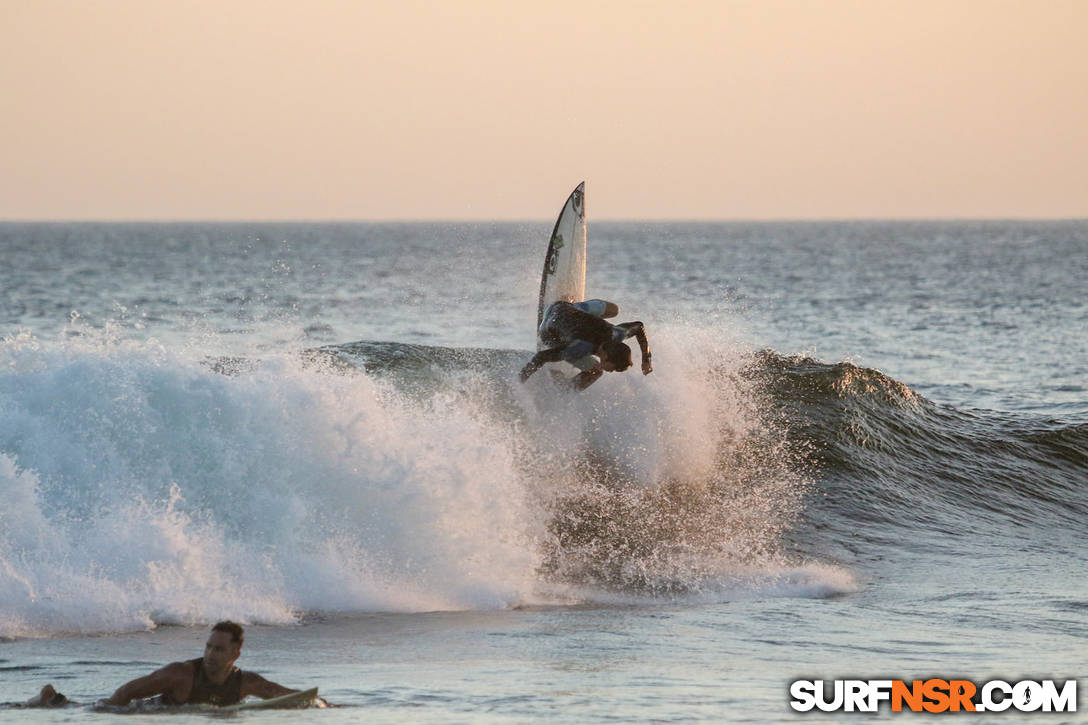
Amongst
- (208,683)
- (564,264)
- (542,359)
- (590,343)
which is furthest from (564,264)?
(208,683)

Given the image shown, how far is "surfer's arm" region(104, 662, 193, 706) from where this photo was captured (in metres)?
7.38

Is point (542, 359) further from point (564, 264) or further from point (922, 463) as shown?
point (922, 463)

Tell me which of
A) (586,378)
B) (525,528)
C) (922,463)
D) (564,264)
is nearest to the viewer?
(525,528)

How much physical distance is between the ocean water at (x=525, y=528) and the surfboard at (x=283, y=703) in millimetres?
137

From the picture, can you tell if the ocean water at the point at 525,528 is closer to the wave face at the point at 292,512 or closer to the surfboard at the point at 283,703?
the wave face at the point at 292,512

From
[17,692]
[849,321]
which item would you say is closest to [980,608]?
[17,692]

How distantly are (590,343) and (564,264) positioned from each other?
2131 mm

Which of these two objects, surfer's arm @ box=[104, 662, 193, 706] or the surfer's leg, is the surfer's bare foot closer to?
surfer's arm @ box=[104, 662, 193, 706]

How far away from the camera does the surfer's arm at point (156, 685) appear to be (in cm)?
738

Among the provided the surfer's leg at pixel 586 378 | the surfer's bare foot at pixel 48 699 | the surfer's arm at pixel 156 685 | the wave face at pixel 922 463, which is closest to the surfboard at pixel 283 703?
the surfer's arm at pixel 156 685

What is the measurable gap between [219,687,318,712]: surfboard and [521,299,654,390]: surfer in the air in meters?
7.26

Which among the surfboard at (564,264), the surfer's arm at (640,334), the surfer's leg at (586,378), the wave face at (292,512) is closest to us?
the wave face at (292,512)

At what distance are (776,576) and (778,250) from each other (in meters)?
104

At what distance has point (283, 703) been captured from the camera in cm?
745
